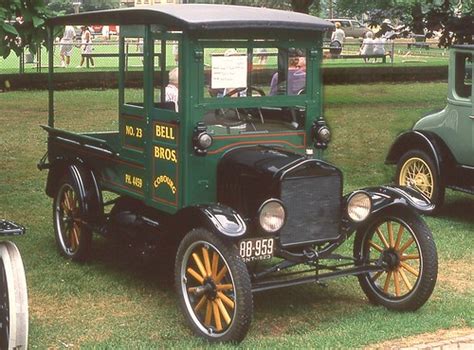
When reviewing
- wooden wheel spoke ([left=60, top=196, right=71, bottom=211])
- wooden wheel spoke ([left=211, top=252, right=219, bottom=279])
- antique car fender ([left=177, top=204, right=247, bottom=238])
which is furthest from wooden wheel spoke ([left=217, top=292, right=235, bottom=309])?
wooden wheel spoke ([left=60, top=196, right=71, bottom=211])

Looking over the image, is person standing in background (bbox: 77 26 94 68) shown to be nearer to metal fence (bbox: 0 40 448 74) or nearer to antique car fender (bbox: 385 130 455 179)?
metal fence (bbox: 0 40 448 74)

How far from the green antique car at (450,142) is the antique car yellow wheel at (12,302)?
572 centimetres

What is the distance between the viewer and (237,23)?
21.5 ft

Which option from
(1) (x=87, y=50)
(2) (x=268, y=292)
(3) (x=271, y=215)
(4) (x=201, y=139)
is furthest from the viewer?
(1) (x=87, y=50)

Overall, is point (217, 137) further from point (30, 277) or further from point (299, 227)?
point (30, 277)

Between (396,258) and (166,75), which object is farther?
(166,75)

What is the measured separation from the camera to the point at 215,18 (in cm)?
651

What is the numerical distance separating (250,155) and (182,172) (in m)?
0.48

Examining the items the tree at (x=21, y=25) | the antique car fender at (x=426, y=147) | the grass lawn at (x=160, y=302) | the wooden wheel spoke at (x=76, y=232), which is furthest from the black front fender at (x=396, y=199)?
the tree at (x=21, y=25)

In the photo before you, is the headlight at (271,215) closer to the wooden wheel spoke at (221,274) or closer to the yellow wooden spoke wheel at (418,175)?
the wooden wheel spoke at (221,274)

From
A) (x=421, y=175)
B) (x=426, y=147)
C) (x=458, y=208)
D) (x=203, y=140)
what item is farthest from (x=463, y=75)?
(x=203, y=140)

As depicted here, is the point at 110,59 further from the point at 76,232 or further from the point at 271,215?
the point at 271,215

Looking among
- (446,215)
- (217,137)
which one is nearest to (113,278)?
Result: (217,137)

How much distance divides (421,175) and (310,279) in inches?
172
